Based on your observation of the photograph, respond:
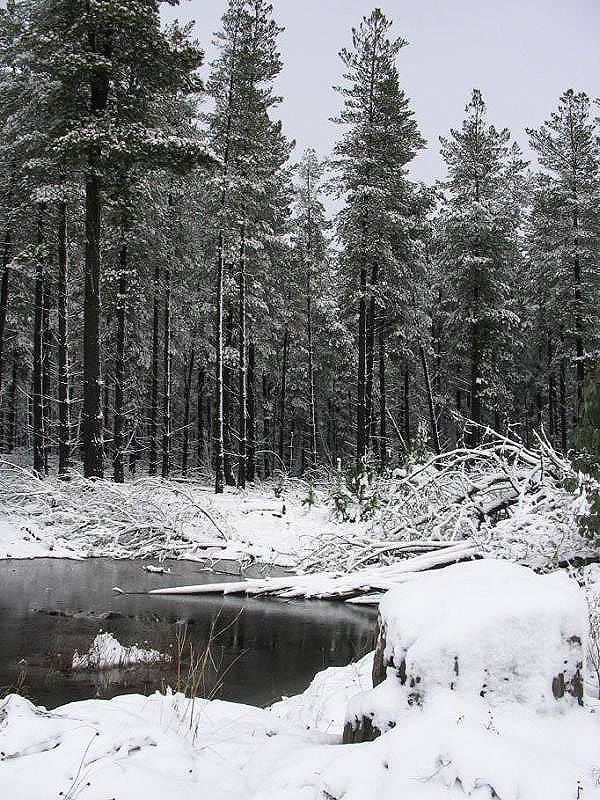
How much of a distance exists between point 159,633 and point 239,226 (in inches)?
707

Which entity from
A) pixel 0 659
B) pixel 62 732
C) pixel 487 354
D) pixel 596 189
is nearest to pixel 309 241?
pixel 487 354

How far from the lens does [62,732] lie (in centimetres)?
346

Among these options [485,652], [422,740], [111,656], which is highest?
[485,652]

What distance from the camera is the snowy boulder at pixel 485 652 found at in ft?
10.3

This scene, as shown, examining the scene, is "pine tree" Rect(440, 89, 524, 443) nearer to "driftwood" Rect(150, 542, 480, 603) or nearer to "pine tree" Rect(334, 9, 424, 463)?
"pine tree" Rect(334, 9, 424, 463)

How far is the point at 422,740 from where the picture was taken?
2910 millimetres

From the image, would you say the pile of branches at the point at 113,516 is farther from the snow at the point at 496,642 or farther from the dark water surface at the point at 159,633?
the snow at the point at 496,642

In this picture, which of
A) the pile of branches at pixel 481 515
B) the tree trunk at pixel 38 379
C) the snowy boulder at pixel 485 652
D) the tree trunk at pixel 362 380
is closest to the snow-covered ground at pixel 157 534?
the pile of branches at pixel 481 515

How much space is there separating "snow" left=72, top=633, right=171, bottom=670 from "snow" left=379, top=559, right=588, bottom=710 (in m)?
3.44

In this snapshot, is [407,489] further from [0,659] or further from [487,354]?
[487,354]

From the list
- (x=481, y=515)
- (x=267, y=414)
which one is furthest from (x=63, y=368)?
(x=267, y=414)

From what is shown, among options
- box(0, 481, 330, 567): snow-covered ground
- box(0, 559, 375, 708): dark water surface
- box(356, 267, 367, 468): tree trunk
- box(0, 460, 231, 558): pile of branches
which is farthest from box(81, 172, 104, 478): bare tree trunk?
box(356, 267, 367, 468): tree trunk

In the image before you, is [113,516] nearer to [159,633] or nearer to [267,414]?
[159,633]

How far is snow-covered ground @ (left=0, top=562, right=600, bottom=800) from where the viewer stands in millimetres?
2758
